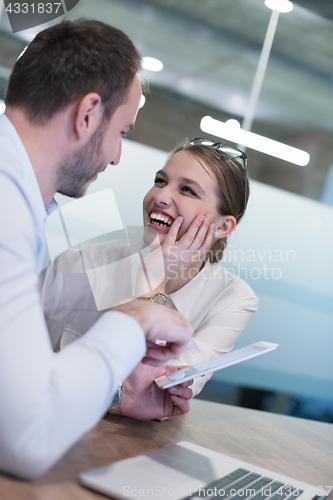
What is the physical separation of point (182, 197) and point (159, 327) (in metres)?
1.03

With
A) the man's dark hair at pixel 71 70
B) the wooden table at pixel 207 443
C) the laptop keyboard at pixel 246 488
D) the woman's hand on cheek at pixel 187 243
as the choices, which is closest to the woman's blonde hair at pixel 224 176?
the woman's hand on cheek at pixel 187 243

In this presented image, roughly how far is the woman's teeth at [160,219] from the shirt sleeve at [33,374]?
3.64 ft

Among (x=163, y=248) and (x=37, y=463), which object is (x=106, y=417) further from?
(x=163, y=248)

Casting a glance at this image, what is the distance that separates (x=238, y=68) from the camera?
11.4 feet

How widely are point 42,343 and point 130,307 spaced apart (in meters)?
0.21

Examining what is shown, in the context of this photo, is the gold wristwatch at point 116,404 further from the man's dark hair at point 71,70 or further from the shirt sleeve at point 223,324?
the man's dark hair at point 71,70

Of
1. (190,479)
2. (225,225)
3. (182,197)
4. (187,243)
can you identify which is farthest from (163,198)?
(190,479)

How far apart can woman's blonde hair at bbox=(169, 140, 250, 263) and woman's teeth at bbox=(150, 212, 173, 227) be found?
0.21 metres

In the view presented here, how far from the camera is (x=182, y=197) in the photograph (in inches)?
67.2

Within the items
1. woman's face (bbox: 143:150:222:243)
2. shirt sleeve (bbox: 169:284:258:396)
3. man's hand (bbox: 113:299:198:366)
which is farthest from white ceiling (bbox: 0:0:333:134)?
man's hand (bbox: 113:299:198:366)

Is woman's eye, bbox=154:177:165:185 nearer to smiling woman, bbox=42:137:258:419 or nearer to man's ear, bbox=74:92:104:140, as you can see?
smiling woman, bbox=42:137:258:419

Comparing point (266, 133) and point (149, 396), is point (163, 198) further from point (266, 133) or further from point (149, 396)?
point (266, 133)

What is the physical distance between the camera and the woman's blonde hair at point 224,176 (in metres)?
1.75

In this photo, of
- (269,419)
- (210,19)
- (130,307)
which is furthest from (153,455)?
(210,19)
